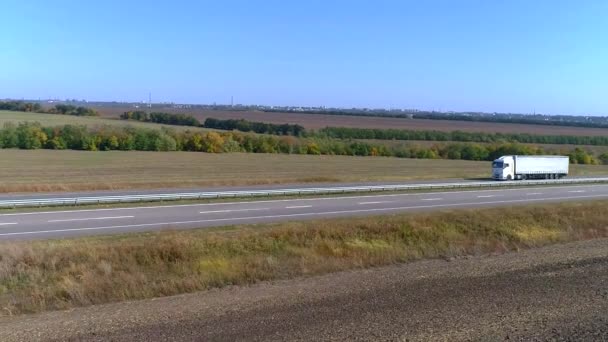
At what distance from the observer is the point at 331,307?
10359 mm

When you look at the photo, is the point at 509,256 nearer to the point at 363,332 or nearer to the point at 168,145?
the point at 363,332

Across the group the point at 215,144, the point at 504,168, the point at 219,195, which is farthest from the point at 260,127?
the point at 219,195

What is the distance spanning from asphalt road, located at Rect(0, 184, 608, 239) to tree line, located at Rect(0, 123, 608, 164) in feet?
138

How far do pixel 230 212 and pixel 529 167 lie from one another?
3566 cm

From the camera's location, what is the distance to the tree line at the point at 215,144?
2879 inches

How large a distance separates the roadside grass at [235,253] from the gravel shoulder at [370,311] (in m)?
0.99

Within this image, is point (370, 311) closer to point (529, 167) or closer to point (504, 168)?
point (504, 168)

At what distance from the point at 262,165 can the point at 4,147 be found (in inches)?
1212

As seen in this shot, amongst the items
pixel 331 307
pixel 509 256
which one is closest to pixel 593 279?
pixel 509 256

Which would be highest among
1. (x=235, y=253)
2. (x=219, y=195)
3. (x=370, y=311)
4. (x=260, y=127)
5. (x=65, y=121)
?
(x=65, y=121)

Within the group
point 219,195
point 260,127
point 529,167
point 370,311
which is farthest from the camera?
point 260,127

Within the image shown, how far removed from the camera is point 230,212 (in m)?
29.7

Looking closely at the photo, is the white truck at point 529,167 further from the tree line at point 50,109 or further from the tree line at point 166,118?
the tree line at point 50,109

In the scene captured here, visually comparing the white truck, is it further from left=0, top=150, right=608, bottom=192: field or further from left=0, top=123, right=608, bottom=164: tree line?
left=0, top=123, right=608, bottom=164: tree line
